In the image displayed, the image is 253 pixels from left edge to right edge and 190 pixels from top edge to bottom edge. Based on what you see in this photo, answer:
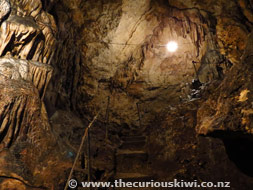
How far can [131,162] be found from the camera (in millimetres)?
4969

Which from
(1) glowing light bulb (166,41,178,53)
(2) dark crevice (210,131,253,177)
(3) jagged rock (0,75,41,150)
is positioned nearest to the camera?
(2) dark crevice (210,131,253,177)

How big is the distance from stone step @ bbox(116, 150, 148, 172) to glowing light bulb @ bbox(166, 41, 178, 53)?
533cm

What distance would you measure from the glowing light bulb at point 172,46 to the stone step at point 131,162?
210 inches

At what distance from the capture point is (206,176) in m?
3.96

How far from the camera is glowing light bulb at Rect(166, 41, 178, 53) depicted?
27.8 feet

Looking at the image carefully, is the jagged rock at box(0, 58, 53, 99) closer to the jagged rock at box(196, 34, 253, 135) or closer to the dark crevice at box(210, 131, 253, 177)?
the jagged rock at box(196, 34, 253, 135)

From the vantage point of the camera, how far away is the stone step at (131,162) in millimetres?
4887

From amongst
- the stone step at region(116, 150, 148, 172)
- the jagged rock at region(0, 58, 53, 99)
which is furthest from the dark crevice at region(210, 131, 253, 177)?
the jagged rock at region(0, 58, 53, 99)

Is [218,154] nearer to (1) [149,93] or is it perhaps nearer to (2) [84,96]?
(1) [149,93]

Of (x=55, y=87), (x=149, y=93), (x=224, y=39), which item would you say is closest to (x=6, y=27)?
(x=55, y=87)

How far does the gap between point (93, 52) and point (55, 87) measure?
2313 mm

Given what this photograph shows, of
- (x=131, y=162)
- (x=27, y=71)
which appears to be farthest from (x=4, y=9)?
(x=131, y=162)

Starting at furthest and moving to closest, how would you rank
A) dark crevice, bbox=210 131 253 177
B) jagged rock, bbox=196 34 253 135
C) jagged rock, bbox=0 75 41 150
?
jagged rock, bbox=0 75 41 150, dark crevice, bbox=210 131 253 177, jagged rock, bbox=196 34 253 135

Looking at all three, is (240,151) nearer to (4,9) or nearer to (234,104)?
(234,104)
